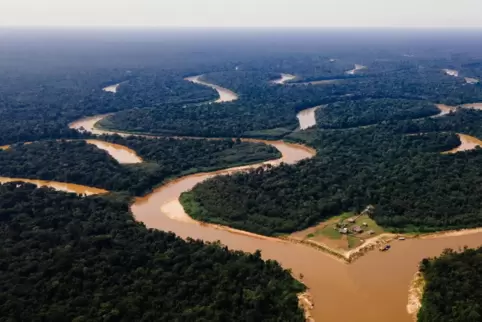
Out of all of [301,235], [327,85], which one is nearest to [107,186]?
[301,235]

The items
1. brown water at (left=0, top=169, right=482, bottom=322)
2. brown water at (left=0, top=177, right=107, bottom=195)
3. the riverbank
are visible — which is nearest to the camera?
the riverbank

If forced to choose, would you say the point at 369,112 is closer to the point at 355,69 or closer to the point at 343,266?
the point at 343,266

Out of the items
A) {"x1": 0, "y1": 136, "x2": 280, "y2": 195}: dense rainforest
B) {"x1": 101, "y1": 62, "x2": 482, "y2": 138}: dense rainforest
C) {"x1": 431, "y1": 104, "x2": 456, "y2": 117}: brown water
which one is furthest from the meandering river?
{"x1": 431, "y1": 104, "x2": 456, "y2": 117}: brown water

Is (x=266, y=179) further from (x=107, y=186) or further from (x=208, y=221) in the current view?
(x=107, y=186)

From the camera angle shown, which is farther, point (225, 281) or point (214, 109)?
point (214, 109)

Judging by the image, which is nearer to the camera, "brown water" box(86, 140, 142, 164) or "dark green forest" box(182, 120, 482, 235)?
"dark green forest" box(182, 120, 482, 235)

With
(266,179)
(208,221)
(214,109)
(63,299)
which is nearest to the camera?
(63,299)

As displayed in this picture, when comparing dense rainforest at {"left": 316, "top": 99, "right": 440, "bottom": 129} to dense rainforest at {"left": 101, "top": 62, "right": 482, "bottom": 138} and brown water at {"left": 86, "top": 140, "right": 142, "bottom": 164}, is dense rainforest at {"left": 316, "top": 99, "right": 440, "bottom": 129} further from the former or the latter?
brown water at {"left": 86, "top": 140, "right": 142, "bottom": 164}

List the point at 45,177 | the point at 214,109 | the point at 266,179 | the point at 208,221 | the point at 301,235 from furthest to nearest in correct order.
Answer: the point at 214,109 < the point at 45,177 < the point at 266,179 < the point at 208,221 < the point at 301,235
